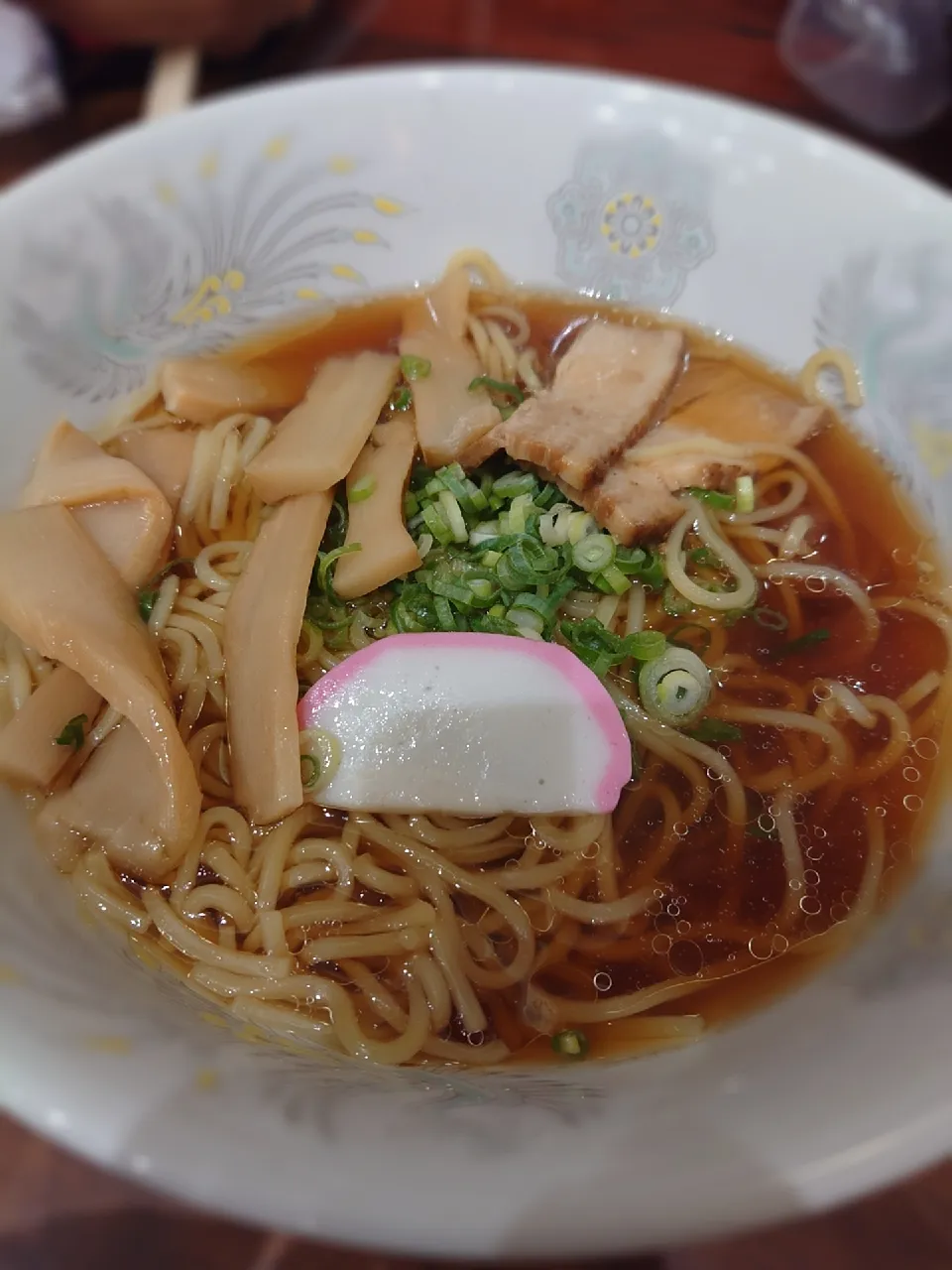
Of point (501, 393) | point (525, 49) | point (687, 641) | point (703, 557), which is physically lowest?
point (687, 641)

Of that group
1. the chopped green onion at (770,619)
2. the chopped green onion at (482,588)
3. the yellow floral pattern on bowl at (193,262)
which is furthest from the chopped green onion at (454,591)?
the yellow floral pattern on bowl at (193,262)

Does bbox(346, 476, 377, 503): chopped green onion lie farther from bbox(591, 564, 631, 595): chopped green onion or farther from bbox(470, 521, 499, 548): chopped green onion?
bbox(591, 564, 631, 595): chopped green onion

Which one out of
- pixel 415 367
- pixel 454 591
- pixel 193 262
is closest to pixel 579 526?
pixel 454 591

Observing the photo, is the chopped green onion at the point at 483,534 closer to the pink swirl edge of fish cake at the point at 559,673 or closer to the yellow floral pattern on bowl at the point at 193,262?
the pink swirl edge of fish cake at the point at 559,673

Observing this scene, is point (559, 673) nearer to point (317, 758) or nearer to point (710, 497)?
point (317, 758)

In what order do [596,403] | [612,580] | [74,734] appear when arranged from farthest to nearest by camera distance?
1. [596,403]
2. [612,580]
3. [74,734]
